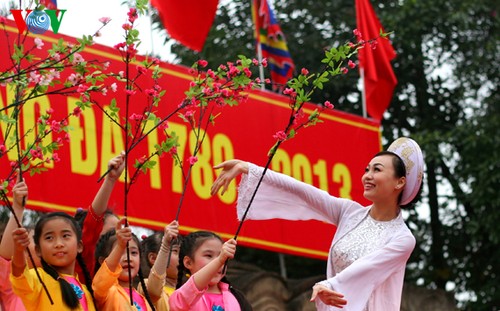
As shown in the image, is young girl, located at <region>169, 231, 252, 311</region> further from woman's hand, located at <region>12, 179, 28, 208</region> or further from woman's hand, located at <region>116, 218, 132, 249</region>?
woman's hand, located at <region>12, 179, 28, 208</region>

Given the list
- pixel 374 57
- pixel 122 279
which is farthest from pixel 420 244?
pixel 122 279

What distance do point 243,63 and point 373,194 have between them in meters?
0.82

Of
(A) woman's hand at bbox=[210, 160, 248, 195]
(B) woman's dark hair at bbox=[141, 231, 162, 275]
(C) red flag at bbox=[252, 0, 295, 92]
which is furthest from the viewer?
(C) red flag at bbox=[252, 0, 295, 92]

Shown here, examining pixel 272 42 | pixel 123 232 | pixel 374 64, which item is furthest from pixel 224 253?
pixel 374 64

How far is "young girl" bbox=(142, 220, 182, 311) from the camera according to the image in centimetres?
455

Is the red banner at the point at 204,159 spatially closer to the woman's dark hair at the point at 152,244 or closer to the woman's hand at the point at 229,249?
the woman's dark hair at the point at 152,244

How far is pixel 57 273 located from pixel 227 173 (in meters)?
0.85

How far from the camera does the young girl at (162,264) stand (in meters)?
4.55

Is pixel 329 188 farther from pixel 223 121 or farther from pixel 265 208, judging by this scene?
pixel 265 208

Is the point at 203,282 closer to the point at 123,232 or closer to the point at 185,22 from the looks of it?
the point at 123,232

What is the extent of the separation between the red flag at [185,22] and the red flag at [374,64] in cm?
192

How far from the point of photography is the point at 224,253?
4398 mm

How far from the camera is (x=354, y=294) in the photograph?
177 inches

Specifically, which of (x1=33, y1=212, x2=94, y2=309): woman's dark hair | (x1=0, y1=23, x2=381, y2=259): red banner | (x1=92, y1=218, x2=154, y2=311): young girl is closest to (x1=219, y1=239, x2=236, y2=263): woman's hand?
(x1=92, y1=218, x2=154, y2=311): young girl
